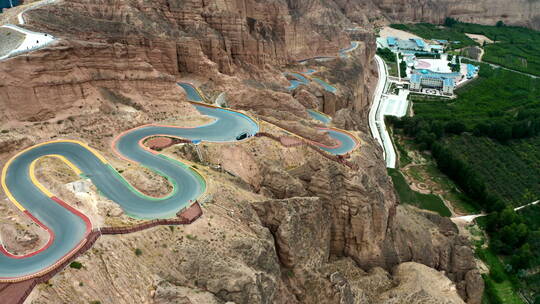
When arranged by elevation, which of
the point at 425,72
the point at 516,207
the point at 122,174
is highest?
the point at 122,174

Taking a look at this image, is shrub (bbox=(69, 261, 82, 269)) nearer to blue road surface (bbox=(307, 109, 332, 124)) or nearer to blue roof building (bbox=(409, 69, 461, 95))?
blue road surface (bbox=(307, 109, 332, 124))

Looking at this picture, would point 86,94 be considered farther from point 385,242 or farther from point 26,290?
point 385,242

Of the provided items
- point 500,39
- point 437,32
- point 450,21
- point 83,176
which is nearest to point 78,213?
point 83,176

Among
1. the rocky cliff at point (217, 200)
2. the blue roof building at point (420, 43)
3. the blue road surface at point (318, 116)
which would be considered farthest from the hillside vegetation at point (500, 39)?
the rocky cliff at point (217, 200)

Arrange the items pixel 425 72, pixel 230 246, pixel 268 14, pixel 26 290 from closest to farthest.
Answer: pixel 26 290 → pixel 230 246 → pixel 268 14 → pixel 425 72

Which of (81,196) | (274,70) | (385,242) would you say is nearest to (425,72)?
(274,70)

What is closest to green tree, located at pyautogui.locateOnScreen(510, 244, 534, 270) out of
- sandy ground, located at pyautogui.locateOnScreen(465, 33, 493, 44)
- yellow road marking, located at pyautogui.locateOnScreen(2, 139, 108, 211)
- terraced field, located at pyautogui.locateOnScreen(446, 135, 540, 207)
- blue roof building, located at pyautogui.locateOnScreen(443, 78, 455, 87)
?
terraced field, located at pyautogui.locateOnScreen(446, 135, 540, 207)

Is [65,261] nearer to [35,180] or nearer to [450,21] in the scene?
[35,180]
